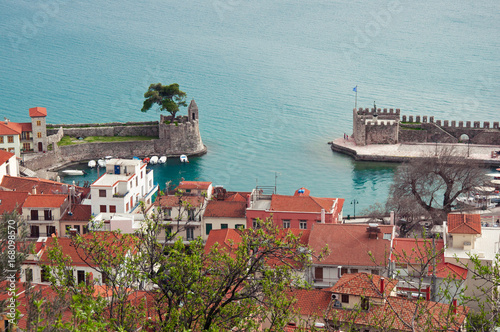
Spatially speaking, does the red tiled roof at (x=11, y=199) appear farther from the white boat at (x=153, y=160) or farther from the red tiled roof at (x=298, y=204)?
the white boat at (x=153, y=160)

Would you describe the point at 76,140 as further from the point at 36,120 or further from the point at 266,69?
the point at 266,69

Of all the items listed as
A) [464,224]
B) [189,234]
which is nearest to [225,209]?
[189,234]

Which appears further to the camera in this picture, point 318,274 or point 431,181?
point 431,181

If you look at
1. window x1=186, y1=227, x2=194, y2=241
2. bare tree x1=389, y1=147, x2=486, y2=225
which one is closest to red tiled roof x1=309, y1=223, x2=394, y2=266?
window x1=186, y1=227, x2=194, y2=241

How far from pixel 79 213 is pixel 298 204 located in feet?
39.0

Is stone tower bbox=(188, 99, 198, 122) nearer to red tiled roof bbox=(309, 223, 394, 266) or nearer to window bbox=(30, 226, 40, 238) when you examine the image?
window bbox=(30, 226, 40, 238)

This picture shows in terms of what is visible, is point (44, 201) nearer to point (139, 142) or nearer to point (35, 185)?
point (35, 185)

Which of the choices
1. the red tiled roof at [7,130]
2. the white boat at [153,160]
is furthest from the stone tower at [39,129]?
the white boat at [153,160]

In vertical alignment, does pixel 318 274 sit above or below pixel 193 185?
below

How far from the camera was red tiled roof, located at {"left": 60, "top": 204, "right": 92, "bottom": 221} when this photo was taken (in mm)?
42734

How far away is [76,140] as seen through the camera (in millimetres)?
71125

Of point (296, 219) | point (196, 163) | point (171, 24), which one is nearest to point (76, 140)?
point (196, 163)

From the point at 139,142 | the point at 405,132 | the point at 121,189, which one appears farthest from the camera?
the point at 405,132

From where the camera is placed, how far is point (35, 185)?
47812mm
